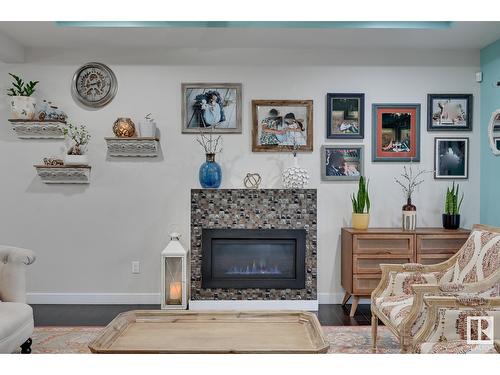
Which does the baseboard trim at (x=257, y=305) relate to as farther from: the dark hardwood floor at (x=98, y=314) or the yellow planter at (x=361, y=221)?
the yellow planter at (x=361, y=221)

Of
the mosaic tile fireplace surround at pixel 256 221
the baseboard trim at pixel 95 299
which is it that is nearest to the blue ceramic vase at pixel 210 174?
the mosaic tile fireplace surround at pixel 256 221

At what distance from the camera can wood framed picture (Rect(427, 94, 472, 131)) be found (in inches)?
191

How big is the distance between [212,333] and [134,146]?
8.72ft

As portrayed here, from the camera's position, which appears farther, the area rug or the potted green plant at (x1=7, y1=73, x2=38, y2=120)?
the potted green plant at (x1=7, y1=73, x2=38, y2=120)

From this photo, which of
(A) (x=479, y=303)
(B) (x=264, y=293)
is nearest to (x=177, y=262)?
(B) (x=264, y=293)

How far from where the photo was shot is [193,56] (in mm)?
4805

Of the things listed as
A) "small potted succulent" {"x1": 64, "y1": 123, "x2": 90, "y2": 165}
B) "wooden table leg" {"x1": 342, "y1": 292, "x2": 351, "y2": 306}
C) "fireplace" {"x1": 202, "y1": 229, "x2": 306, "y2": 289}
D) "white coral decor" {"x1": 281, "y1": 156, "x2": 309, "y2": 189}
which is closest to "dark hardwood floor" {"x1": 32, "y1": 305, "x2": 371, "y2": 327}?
"wooden table leg" {"x1": 342, "y1": 292, "x2": 351, "y2": 306}

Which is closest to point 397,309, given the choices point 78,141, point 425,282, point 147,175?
point 425,282

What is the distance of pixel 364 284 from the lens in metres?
4.36

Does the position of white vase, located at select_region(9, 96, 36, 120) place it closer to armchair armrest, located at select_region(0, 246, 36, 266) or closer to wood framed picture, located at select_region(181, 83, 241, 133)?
wood framed picture, located at select_region(181, 83, 241, 133)

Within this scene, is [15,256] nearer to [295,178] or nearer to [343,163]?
[295,178]

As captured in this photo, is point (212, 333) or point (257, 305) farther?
point (257, 305)

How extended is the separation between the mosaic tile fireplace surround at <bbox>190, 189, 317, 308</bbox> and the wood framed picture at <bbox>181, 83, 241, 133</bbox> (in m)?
0.69

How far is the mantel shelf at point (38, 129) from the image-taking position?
4672 mm
